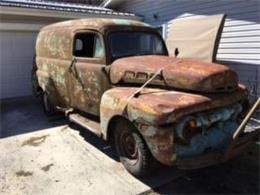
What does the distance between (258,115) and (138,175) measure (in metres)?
2.99

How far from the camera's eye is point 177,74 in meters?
4.55

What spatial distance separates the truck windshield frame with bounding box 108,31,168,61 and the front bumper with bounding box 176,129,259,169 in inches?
94.3

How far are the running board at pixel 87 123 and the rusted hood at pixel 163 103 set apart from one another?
0.74 metres

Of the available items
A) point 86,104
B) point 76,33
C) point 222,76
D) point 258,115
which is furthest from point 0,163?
point 258,115

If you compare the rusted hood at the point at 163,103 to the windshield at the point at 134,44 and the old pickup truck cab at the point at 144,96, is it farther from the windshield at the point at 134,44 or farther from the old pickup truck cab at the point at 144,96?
the windshield at the point at 134,44

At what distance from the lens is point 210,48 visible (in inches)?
327

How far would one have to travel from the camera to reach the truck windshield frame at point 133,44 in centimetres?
565

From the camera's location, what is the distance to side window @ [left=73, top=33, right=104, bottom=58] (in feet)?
18.8

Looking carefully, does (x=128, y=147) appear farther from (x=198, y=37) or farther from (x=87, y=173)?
(x=198, y=37)

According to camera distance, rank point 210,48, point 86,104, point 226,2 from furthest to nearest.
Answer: point 226,2 → point 210,48 → point 86,104

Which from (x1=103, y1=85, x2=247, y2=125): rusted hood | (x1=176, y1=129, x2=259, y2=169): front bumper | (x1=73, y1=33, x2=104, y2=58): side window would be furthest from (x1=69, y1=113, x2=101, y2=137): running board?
(x1=176, y1=129, x2=259, y2=169): front bumper

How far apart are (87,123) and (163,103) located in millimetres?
2259

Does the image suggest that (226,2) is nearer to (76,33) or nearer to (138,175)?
(76,33)

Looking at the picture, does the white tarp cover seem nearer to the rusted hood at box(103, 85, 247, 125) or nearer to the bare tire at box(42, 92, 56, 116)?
the bare tire at box(42, 92, 56, 116)
